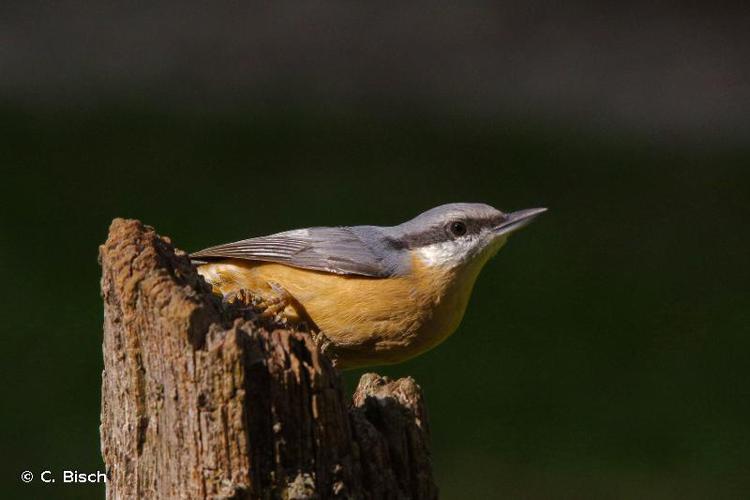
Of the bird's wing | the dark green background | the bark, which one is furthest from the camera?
the dark green background

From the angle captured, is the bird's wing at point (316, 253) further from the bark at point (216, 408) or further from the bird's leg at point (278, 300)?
the bark at point (216, 408)

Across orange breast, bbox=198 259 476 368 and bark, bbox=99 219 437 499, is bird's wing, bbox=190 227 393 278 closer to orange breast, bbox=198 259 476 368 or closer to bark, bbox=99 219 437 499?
orange breast, bbox=198 259 476 368

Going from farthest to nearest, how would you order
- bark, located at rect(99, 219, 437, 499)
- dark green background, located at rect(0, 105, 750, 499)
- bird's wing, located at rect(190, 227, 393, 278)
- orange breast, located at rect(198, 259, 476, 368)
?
dark green background, located at rect(0, 105, 750, 499) → bird's wing, located at rect(190, 227, 393, 278) → orange breast, located at rect(198, 259, 476, 368) → bark, located at rect(99, 219, 437, 499)

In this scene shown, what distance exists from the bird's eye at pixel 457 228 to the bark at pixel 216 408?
1845mm

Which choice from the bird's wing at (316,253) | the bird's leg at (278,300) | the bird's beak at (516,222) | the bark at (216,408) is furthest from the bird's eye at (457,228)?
the bark at (216,408)

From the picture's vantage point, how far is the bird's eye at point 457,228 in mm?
5324

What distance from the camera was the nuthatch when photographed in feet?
16.9

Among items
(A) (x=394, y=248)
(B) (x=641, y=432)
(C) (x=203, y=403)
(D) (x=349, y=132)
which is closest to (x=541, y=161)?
(D) (x=349, y=132)

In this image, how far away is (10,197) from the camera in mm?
10195

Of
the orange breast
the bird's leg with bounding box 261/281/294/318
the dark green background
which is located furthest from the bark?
the dark green background

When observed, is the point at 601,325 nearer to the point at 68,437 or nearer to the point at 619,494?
the point at 619,494

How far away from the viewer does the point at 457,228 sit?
5332 mm

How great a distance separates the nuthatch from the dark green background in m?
2.24

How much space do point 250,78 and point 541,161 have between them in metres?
3.60
